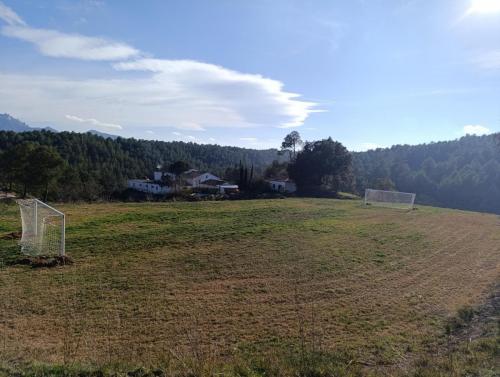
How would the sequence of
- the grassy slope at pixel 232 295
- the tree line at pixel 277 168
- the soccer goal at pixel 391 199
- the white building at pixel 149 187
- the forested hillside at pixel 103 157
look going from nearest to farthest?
the grassy slope at pixel 232 295 → the tree line at pixel 277 168 → the soccer goal at pixel 391 199 → the forested hillside at pixel 103 157 → the white building at pixel 149 187

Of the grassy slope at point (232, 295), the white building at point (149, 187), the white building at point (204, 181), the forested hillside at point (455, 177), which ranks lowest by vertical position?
the white building at point (149, 187)

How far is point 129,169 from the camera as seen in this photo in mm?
85875

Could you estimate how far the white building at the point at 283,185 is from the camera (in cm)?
5228

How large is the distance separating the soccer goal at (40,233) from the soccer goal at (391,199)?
30890mm

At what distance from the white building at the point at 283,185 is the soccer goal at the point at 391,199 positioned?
15088 mm

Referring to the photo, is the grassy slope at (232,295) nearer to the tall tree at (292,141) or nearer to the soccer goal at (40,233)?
the soccer goal at (40,233)

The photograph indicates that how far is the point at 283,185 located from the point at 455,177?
39962 millimetres

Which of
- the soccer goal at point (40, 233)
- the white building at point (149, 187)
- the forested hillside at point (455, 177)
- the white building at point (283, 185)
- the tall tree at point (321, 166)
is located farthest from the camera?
the forested hillside at point (455, 177)

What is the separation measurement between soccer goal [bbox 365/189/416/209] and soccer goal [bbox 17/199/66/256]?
101 ft

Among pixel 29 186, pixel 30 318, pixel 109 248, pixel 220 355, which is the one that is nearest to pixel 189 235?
pixel 109 248

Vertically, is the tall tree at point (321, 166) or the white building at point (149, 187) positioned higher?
the tall tree at point (321, 166)

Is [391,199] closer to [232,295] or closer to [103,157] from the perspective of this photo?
[232,295]

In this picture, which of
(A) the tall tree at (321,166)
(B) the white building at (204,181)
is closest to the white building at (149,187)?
(B) the white building at (204,181)

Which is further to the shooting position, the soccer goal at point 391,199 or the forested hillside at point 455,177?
the forested hillside at point 455,177
